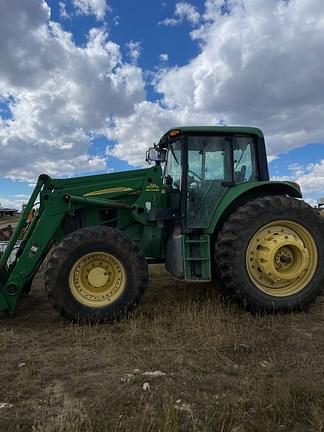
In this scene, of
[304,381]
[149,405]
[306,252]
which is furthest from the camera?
[306,252]

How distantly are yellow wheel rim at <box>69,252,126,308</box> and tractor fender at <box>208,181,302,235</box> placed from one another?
4.79ft

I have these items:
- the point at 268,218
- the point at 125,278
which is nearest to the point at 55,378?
the point at 125,278

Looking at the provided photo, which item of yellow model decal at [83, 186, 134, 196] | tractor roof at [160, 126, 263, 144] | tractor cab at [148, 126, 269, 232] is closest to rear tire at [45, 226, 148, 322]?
yellow model decal at [83, 186, 134, 196]

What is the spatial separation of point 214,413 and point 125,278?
2.73m

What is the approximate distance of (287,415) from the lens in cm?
290

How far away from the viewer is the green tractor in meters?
5.35

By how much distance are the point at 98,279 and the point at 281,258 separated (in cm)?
255

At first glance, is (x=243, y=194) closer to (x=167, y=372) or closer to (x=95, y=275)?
(x=95, y=275)

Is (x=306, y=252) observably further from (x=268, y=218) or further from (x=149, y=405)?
(x=149, y=405)

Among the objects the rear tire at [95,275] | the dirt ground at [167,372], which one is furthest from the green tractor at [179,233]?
the dirt ground at [167,372]

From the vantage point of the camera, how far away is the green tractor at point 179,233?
17.6 feet

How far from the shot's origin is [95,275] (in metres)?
5.41

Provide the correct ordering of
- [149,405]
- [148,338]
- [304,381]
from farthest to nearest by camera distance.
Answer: [148,338] → [304,381] → [149,405]

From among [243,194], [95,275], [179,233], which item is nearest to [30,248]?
[95,275]
